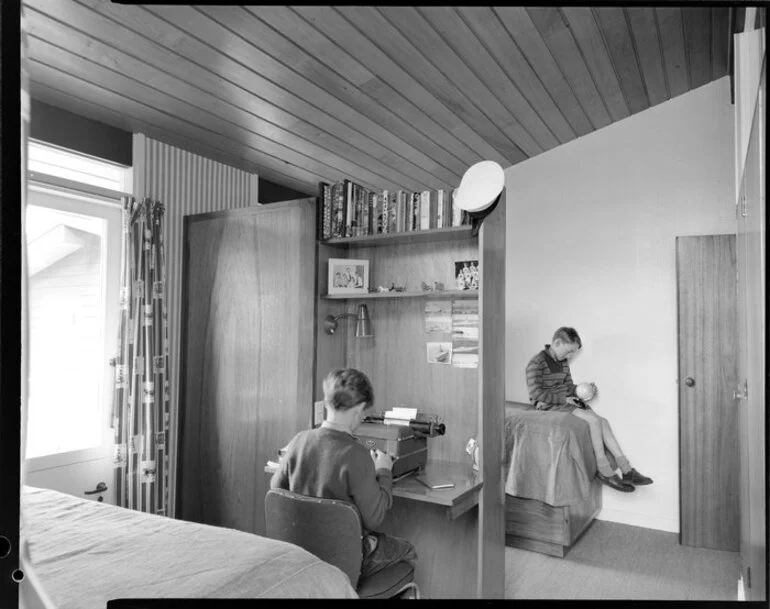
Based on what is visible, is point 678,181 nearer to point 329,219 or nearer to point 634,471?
point 634,471

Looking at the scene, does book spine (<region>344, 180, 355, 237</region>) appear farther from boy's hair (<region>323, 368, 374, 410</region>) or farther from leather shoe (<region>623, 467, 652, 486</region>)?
leather shoe (<region>623, 467, 652, 486</region>)

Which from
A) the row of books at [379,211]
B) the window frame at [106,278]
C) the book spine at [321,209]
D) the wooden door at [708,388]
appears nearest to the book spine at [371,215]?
the row of books at [379,211]

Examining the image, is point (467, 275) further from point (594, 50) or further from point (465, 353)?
point (594, 50)

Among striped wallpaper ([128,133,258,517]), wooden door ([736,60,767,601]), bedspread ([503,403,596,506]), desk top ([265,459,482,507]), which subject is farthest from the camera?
desk top ([265,459,482,507])

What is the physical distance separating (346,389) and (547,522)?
0.52 metres

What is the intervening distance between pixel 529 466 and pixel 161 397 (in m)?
0.86

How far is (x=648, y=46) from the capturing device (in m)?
0.95

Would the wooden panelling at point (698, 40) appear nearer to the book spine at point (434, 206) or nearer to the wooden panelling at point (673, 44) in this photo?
the wooden panelling at point (673, 44)

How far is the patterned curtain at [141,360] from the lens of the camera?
1100 millimetres

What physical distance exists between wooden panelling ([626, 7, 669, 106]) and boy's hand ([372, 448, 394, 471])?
917mm

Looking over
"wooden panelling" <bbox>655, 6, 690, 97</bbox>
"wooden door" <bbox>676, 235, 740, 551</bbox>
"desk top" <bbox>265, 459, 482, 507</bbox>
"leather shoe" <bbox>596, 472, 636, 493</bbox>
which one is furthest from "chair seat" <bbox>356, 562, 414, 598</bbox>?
"wooden panelling" <bbox>655, 6, 690, 97</bbox>

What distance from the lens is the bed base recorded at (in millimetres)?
1013

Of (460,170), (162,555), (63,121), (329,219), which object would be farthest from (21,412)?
(460,170)

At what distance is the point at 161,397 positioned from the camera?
1184 millimetres
